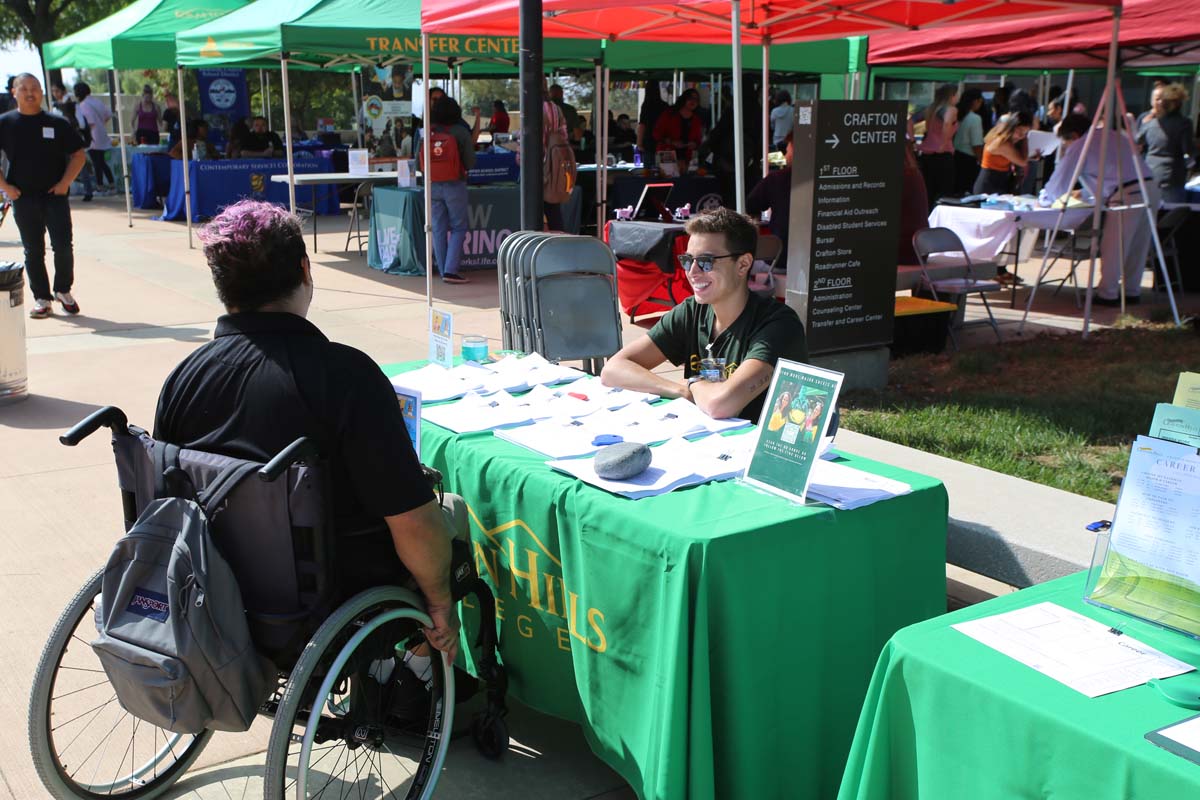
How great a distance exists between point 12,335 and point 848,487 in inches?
226

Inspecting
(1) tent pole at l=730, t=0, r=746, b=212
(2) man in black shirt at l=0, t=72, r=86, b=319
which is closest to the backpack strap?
(1) tent pole at l=730, t=0, r=746, b=212

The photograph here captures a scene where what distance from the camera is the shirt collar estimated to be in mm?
2541

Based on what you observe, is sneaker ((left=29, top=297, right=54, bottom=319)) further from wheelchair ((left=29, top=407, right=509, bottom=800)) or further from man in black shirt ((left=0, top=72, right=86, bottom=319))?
wheelchair ((left=29, top=407, right=509, bottom=800))

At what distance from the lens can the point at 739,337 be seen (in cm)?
387

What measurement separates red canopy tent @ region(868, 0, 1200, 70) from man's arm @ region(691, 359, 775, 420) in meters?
7.68

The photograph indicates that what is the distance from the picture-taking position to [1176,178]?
35.6 feet

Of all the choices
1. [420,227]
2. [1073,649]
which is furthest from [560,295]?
[420,227]

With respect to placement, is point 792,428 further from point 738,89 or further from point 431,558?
point 738,89

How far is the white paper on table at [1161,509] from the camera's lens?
198cm

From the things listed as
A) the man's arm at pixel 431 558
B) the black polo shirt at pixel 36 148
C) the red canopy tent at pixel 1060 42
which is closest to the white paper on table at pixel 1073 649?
the man's arm at pixel 431 558

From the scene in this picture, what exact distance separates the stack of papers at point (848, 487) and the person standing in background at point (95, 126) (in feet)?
68.1

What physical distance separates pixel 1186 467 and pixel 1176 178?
1024cm

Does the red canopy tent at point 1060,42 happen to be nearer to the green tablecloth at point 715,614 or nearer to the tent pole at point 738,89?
the tent pole at point 738,89

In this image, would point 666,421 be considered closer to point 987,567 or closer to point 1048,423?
point 987,567
